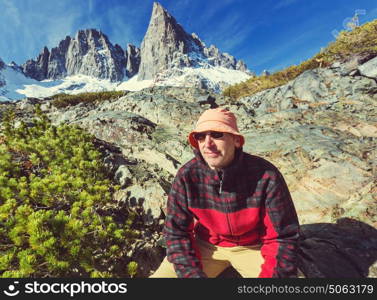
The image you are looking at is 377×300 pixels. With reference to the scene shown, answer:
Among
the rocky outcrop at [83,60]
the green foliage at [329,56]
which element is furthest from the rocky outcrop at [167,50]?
the green foliage at [329,56]

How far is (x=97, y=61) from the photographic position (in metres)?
176

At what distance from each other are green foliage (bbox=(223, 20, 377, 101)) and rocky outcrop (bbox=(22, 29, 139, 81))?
17096cm

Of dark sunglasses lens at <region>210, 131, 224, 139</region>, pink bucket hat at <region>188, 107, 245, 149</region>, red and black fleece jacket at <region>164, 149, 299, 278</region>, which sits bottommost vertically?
red and black fleece jacket at <region>164, 149, 299, 278</region>

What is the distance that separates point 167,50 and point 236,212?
172034 mm

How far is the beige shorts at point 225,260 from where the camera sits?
2936 millimetres

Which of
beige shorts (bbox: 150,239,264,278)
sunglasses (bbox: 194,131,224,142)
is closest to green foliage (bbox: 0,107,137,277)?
beige shorts (bbox: 150,239,264,278)

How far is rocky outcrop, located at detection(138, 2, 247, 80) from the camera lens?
507 ft

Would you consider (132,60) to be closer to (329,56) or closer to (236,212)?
(329,56)

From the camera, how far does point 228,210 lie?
9.12 ft

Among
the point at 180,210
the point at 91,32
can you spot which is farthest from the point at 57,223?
the point at 91,32

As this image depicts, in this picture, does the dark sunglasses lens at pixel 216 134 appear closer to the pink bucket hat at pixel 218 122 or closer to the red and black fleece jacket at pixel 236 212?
the pink bucket hat at pixel 218 122

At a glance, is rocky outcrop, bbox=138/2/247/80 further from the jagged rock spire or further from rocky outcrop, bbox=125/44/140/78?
rocky outcrop, bbox=125/44/140/78

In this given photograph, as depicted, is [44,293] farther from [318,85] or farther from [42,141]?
[318,85]

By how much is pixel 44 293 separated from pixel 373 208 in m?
5.64
